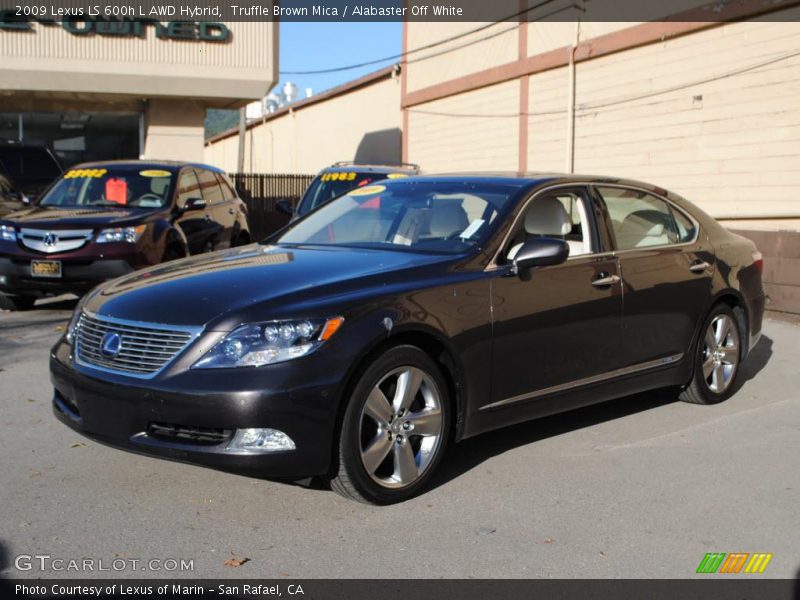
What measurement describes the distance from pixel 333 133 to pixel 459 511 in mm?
30238

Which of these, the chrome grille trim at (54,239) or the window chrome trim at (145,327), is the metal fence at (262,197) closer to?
the chrome grille trim at (54,239)

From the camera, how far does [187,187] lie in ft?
38.8

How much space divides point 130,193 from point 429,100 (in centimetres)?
1391

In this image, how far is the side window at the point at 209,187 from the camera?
1239cm

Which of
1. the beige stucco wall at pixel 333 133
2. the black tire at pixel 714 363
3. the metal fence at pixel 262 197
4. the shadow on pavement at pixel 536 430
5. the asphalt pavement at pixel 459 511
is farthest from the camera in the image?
the beige stucco wall at pixel 333 133

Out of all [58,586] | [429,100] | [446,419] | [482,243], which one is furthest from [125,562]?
[429,100]

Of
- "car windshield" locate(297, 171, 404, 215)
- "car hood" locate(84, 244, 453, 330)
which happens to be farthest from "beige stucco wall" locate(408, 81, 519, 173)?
"car hood" locate(84, 244, 453, 330)

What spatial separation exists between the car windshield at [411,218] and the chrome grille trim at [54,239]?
445 centimetres

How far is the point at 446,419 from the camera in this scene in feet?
16.0

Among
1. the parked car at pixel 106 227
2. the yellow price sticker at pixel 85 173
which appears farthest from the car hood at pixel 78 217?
the yellow price sticker at pixel 85 173

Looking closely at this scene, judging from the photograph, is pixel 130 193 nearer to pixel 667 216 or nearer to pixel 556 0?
pixel 667 216

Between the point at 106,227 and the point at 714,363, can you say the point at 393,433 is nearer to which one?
the point at 714,363

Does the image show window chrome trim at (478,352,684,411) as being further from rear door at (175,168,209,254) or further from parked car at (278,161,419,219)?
parked car at (278,161,419,219)

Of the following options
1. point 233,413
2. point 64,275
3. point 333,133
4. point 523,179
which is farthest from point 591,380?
point 333,133
